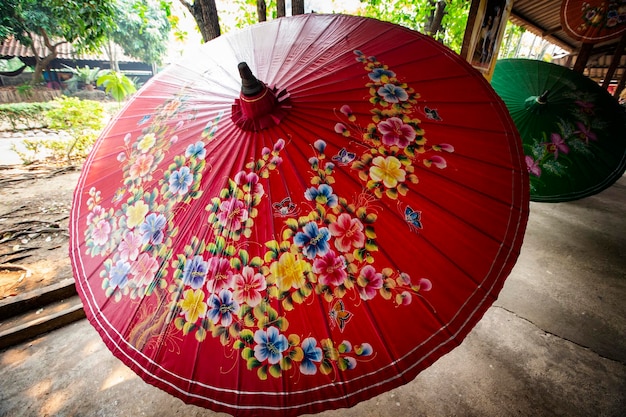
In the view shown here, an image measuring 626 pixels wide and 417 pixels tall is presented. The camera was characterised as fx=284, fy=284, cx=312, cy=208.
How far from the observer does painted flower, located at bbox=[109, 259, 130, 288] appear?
1012 millimetres

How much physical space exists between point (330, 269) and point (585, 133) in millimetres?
2896

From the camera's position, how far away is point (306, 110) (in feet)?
3.46

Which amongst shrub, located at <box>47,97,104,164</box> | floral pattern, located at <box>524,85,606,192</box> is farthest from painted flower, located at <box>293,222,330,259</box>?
shrub, located at <box>47,97,104,164</box>

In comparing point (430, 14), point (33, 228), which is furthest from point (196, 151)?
point (430, 14)

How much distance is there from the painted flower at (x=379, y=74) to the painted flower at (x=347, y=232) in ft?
1.98

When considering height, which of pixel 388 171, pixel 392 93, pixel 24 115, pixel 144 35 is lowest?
pixel 24 115

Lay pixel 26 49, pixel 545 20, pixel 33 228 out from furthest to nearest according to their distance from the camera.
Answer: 1. pixel 26 49
2. pixel 545 20
3. pixel 33 228

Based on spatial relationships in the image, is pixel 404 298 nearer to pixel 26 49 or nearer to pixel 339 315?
pixel 339 315

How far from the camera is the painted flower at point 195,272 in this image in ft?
3.04

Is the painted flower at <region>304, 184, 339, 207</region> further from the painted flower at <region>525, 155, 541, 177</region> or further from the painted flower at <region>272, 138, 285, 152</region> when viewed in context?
the painted flower at <region>525, 155, 541, 177</region>


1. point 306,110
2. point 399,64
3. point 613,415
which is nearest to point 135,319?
point 306,110

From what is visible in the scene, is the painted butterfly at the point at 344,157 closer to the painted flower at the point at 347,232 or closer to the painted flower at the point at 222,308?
the painted flower at the point at 347,232

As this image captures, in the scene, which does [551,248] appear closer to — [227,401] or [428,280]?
[428,280]

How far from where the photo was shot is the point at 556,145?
2488 millimetres
